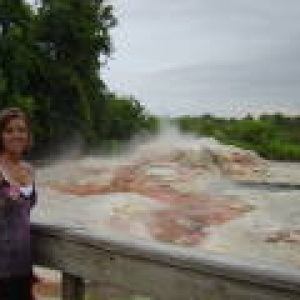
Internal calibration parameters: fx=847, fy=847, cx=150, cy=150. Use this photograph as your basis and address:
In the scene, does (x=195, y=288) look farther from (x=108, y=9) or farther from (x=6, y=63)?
(x=108, y=9)

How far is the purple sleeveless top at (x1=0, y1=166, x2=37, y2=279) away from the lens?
11.3 ft

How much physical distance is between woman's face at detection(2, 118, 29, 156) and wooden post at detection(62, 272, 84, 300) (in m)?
0.63

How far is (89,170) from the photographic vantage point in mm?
36969

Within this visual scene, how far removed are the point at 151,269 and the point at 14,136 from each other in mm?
1093

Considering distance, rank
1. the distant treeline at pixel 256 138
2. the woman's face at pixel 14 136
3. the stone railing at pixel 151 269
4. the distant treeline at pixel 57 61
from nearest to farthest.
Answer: the stone railing at pixel 151 269 → the woman's face at pixel 14 136 → the distant treeline at pixel 57 61 → the distant treeline at pixel 256 138

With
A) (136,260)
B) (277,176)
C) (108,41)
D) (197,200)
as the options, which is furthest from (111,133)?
(136,260)

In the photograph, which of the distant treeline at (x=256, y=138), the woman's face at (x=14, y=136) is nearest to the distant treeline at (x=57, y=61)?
the distant treeline at (x=256, y=138)

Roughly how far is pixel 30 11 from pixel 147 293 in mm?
37104

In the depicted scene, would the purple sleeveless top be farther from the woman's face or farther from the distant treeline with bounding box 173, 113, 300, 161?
the distant treeline with bounding box 173, 113, 300, 161

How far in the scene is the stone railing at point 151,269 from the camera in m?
2.39

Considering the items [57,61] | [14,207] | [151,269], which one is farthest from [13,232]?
[57,61]

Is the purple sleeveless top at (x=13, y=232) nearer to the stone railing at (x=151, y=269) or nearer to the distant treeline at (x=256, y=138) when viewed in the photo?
the stone railing at (x=151, y=269)

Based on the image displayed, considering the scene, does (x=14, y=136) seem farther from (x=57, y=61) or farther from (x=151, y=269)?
(x=57, y=61)

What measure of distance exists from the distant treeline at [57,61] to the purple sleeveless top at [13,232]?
3239 centimetres
